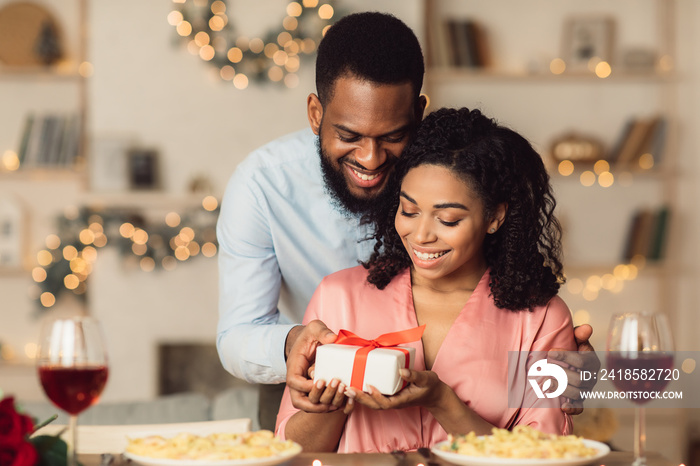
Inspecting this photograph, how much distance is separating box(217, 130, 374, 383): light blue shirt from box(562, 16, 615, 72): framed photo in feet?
8.67

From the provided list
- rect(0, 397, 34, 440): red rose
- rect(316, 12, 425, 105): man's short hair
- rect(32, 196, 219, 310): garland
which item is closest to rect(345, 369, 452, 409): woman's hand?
rect(0, 397, 34, 440): red rose

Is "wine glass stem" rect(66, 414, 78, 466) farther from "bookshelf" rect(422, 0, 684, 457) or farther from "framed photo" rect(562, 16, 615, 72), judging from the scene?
"framed photo" rect(562, 16, 615, 72)

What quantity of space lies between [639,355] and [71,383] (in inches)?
27.5

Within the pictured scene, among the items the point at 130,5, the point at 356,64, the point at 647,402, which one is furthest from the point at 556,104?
the point at 647,402

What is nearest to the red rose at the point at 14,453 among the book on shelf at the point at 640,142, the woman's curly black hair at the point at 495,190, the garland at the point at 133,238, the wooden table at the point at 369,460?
the wooden table at the point at 369,460

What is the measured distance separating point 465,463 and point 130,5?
363 cm

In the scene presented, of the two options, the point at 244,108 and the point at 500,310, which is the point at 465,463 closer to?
the point at 500,310

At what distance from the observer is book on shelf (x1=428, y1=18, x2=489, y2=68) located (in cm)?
418

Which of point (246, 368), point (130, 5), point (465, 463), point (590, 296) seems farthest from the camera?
point (590, 296)

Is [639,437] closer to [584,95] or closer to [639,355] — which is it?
[639,355]

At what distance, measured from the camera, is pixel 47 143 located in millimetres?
4207

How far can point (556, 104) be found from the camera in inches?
170

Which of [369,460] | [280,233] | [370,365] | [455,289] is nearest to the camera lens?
[369,460]

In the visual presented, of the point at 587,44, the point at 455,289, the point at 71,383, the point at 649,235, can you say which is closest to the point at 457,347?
the point at 455,289
